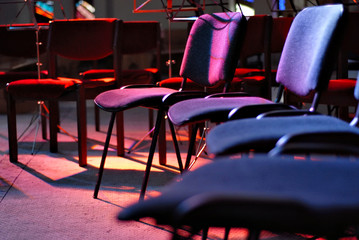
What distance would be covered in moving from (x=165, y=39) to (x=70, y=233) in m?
4.43

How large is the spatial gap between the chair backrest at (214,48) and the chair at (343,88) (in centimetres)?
48

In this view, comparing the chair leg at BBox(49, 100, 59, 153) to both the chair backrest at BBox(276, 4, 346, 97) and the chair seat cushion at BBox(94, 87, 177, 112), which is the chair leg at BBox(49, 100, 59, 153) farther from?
the chair backrest at BBox(276, 4, 346, 97)

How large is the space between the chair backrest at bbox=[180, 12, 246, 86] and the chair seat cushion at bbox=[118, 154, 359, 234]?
1251 millimetres

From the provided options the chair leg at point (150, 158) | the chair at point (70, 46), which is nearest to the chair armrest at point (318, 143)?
the chair leg at point (150, 158)

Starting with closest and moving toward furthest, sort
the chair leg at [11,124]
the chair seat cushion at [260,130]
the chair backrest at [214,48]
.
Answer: the chair seat cushion at [260,130]
the chair backrest at [214,48]
the chair leg at [11,124]

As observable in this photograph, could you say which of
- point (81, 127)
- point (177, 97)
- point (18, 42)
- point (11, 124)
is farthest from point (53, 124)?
point (177, 97)

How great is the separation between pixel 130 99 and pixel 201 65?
0.40 meters

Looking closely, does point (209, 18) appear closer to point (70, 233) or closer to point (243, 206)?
point (70, 233)

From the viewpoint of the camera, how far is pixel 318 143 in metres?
1.07

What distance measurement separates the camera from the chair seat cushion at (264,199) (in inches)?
26.0

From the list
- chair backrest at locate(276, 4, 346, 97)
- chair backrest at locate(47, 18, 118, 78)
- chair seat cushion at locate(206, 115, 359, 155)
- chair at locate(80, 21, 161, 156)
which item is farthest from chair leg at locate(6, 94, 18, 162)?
chair seat cushion at locate(206, 115, 359, 155)

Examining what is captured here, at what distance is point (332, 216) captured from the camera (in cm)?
66

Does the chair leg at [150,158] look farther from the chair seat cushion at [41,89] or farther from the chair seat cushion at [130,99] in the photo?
the chair seat cushion at [41,89]

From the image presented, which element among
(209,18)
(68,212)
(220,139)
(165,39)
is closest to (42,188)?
(68,212)
